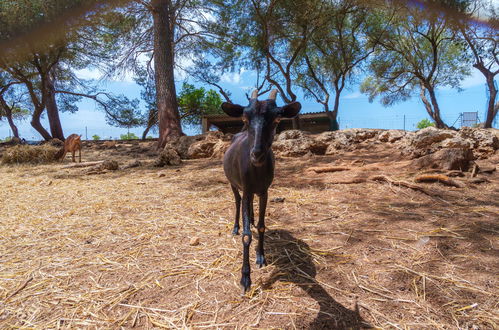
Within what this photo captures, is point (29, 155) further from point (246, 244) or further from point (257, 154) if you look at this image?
point (257, 154)

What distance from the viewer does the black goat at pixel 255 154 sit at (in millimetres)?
2371

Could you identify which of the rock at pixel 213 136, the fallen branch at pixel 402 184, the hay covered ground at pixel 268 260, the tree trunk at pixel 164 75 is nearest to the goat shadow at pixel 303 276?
the hay covered ground at pixel 268 260

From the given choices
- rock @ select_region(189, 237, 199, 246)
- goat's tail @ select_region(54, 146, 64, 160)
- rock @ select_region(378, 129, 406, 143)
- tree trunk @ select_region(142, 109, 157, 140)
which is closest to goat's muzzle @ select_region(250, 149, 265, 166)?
rock @ select_region(189, 237, 199, 246)

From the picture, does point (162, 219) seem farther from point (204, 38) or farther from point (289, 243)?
point (204, 38)

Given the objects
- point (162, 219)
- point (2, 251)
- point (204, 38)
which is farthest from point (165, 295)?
point (204, 38)

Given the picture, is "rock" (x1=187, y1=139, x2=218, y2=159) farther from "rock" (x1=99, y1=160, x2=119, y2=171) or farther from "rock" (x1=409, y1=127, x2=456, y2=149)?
"rock" (x1=409, y1=127, x2=456, y2=149)

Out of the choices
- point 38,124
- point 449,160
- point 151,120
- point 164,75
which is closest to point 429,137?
point 449,160

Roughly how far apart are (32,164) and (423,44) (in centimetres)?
2442

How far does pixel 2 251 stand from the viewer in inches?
128

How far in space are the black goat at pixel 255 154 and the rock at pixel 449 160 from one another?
4785 mm

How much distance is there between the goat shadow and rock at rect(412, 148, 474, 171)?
168 inches

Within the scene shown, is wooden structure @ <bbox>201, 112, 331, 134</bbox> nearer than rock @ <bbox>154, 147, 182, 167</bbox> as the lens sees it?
No

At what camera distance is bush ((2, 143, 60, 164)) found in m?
11.4

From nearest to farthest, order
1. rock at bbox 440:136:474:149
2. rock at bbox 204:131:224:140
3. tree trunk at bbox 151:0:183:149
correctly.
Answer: rock at bbox 440:136:474:149
rock at bbox 204:131:224:140
tree trunk at bbox 151:0:183:149
